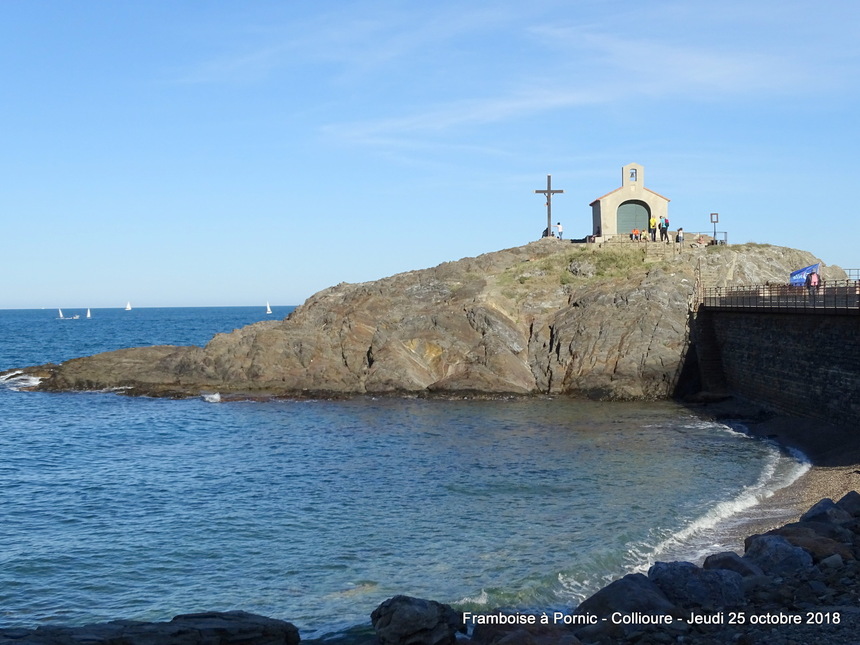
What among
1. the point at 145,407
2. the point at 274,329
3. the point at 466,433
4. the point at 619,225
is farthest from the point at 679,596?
the point at 619,225

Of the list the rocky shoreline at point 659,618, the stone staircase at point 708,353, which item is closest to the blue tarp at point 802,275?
the stone staircase at point 708,353

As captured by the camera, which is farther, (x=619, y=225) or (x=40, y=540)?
(x=619, y=225)

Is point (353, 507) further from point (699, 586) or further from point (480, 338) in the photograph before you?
point (480, 338)

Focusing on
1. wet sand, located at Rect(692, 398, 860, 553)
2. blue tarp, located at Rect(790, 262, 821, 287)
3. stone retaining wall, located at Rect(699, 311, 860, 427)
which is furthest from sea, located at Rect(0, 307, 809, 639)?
blue tarp, located at Rect(790, 262, 821, 287)

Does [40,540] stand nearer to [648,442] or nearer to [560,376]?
[648,442]

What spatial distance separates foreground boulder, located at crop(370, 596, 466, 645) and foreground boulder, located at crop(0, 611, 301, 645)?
66.3 inches

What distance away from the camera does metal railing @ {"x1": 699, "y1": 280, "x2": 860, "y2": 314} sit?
112ft

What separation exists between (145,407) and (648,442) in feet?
103

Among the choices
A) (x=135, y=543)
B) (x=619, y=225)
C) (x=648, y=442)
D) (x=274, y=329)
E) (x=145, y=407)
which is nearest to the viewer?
(x=135, y=543)

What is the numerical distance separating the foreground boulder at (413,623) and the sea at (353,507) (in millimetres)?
1977

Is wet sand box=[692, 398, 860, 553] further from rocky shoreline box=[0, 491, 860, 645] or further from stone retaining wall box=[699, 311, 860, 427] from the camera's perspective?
rocky shoreline box=[0, 491, 860, 645]

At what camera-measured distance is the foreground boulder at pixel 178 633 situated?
1290cm

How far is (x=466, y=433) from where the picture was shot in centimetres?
3988

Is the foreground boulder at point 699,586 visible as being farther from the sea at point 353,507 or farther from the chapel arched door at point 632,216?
the chapel arched door at point 632,216
